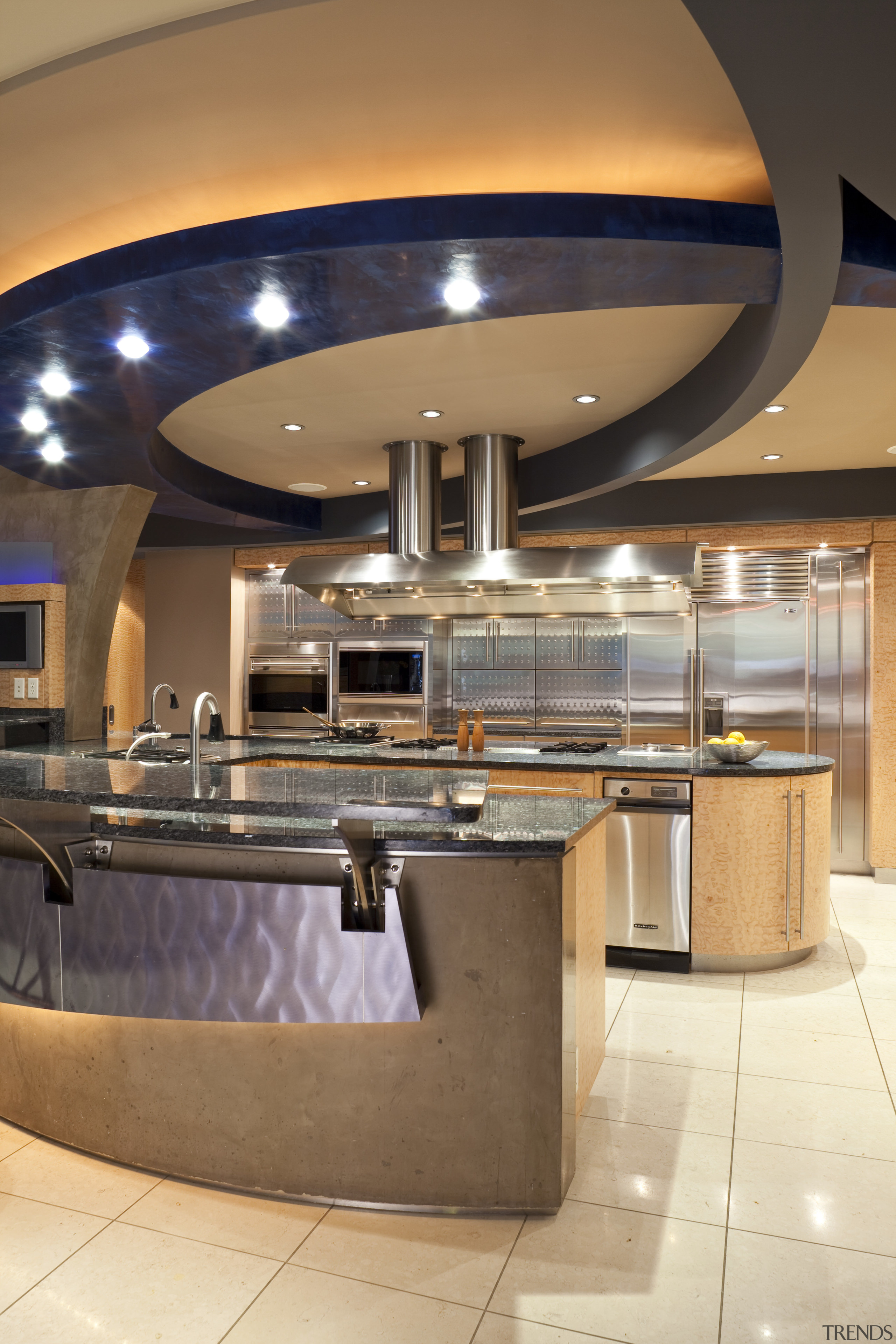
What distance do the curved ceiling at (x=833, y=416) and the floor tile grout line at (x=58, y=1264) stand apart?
3593 millimetres

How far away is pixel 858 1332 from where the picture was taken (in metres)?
1.66

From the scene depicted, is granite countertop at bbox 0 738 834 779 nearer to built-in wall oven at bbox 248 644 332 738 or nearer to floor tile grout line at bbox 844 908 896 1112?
floor tile grout line at bbox 844 908 896 1112

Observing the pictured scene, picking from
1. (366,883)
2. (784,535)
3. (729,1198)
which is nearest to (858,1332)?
(729,1198)

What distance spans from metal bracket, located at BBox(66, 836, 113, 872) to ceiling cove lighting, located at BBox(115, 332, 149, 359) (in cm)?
162

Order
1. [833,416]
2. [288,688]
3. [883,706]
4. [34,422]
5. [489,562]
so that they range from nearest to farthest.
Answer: [34,422] → [833,416] → [489,562] → [883,706] → [288,688]

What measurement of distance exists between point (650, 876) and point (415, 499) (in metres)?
2.47

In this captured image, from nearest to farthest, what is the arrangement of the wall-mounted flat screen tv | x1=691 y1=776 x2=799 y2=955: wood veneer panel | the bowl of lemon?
x1=691 y1=776 x2=799 y2=955: wood veneer panel → the bowl of lemon → the wall-mounted flat screen tv

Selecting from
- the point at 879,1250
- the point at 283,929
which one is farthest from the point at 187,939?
the point at 879,1250

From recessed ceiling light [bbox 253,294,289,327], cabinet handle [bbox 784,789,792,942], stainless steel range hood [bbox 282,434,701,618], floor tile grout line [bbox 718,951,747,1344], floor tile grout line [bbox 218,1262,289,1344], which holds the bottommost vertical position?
floor tile grout line [bbox 718,951,747,1344]

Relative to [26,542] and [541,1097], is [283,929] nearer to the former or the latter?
[541,1097]

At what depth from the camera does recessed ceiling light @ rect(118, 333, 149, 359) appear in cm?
277

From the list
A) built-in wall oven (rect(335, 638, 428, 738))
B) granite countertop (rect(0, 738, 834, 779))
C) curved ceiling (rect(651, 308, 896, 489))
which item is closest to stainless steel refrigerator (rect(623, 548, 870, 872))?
curved ceiling (rect(651, 308, 896, 489))

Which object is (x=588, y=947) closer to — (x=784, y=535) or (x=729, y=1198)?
(x=729, y=1198)

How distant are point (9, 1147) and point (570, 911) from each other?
1740 millimetres
